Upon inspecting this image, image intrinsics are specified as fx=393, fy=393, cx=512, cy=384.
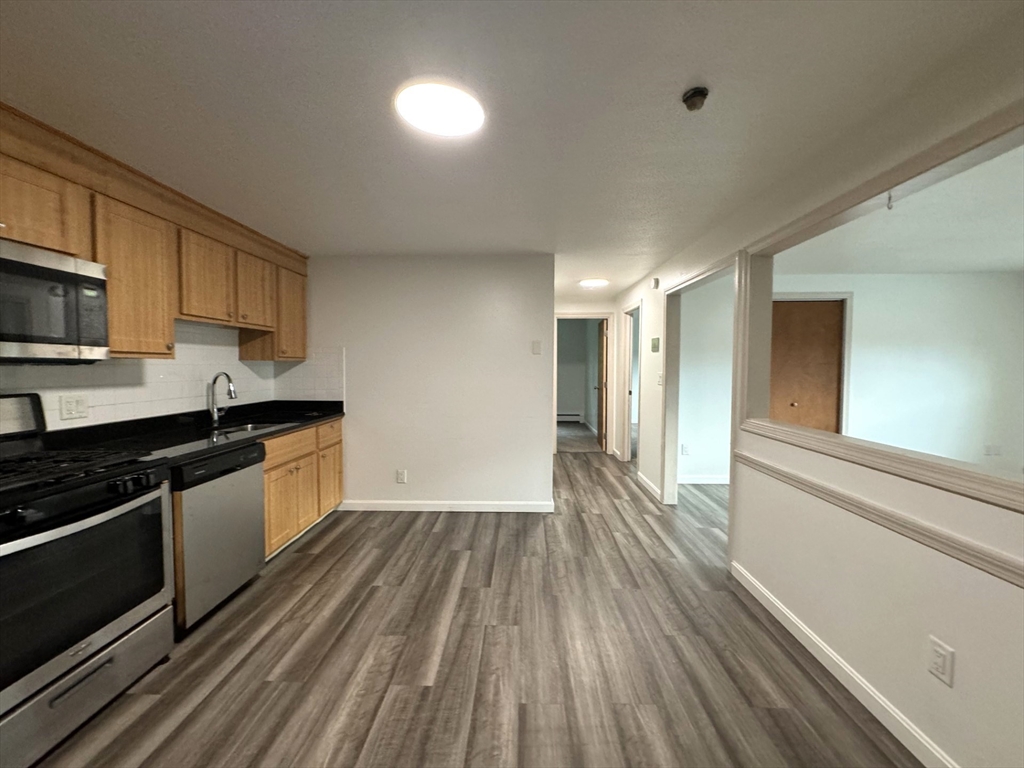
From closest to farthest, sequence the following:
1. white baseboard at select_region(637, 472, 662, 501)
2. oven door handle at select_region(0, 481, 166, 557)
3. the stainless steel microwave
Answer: oven door handle at select_region(0, 481, 166, 557)
the stainless steel microwave
white baseboard at select_region(637, 472, 662, 501)

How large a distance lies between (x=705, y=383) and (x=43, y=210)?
16.9 ft

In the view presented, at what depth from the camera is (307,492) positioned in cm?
308

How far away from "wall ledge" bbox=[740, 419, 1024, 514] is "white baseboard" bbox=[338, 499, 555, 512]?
7.14 feet

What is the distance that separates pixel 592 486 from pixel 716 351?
6.91ft

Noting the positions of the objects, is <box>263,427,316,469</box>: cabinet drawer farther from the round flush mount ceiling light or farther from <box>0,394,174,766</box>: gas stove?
the round flush mount ceiling light

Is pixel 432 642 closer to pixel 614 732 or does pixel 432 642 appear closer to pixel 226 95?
pixel 614 732

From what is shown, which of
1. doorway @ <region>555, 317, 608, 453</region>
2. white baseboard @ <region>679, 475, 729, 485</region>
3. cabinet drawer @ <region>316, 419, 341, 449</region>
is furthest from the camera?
doorway @ <region>555, 317, 608, 453</region>

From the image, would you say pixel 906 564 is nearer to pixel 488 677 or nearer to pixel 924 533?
pixel 924 533

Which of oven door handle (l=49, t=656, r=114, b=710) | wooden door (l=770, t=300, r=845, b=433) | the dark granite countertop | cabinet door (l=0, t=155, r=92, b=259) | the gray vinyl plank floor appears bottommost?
the gray vinyl plank floor

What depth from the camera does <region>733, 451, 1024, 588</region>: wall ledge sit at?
1137mm

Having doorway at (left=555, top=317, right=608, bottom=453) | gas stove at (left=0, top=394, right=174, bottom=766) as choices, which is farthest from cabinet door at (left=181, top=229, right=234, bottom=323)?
doorway at (left=555, top=317, right=608, bottom=453)

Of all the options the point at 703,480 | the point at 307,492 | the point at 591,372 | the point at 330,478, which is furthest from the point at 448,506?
the point at 591,372

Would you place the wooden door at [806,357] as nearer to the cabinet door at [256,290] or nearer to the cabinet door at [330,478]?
the cabinet door at [330,478]

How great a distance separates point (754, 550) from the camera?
2367 mm
